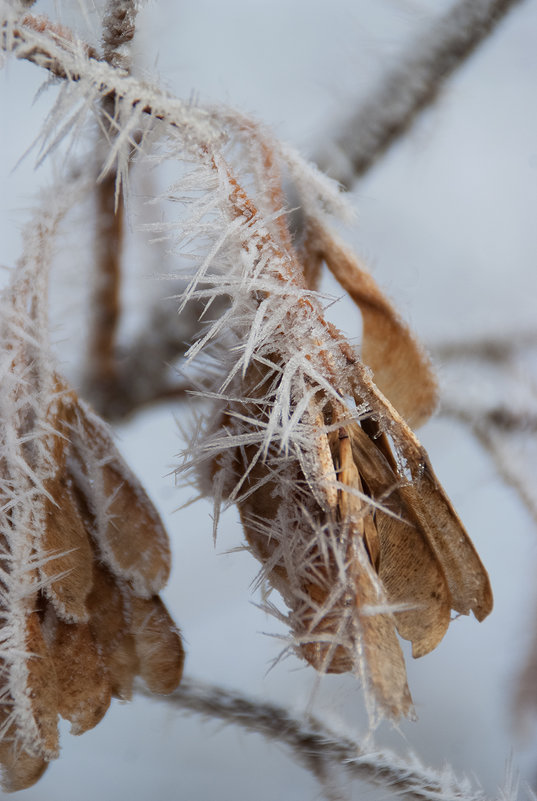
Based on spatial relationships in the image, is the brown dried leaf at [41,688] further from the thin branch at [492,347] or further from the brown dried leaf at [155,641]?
the thin branch at [492,347]

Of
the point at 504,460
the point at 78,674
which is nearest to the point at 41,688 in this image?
the point at 78,674

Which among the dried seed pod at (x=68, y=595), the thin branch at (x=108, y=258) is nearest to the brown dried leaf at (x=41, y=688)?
the dried seed pod at (x=68, y=595)

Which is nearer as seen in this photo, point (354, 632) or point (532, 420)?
point (354, 632)

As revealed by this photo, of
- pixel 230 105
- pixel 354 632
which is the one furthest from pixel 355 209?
pixel 354 632

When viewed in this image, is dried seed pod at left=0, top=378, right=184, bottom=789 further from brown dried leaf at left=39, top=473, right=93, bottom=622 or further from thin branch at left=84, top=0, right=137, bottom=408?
thin branch at left=84, top=0, right=137, bottom=408

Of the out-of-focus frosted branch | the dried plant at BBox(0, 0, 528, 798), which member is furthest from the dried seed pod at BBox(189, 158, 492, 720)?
the out-of-focus frosted branch

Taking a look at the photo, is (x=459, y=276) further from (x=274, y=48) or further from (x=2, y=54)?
(x=2, y=54)
